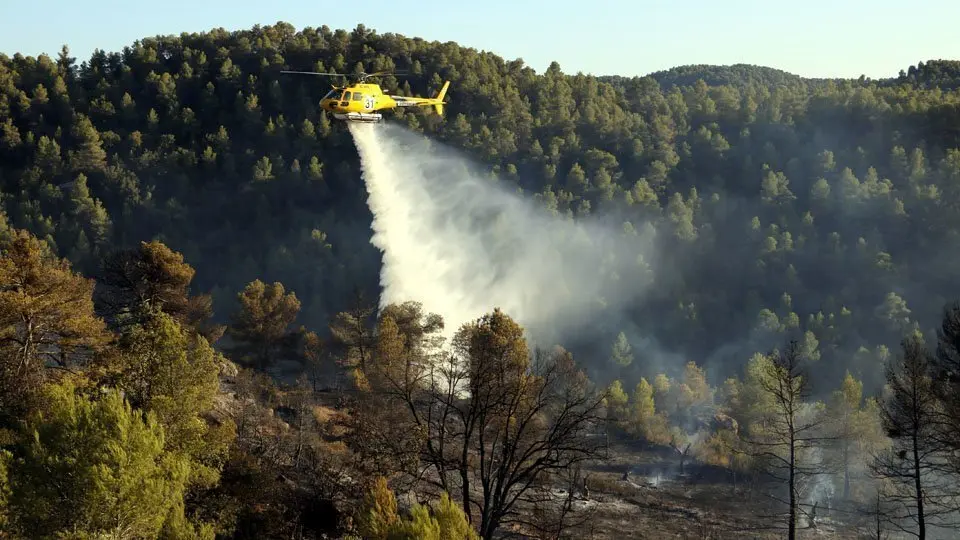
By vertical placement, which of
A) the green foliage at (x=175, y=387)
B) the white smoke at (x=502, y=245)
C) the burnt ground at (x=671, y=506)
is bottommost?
the green foliage at (x=175, y=387)

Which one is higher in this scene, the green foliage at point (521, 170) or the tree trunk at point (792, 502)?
the green foliage at point (521, 170)

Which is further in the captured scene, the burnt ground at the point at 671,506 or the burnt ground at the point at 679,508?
the burnt ground at the point at 679,508

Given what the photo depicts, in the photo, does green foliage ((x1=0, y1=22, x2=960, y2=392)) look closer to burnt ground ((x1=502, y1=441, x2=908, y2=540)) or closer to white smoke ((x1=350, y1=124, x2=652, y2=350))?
white smoke ((x1=350, y1=124, x2=652, y2=350))

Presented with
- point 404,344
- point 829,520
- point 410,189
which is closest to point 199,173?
point 410,189

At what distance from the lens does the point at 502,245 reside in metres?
124

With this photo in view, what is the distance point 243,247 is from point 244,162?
14421 millimetres

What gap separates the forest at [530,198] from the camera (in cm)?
5331

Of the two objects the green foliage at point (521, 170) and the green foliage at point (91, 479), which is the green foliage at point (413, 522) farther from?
the green foliage at point (521, 170)

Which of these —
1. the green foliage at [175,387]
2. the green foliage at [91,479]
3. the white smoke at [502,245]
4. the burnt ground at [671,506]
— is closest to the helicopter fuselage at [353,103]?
the burnt ground at [671,506]

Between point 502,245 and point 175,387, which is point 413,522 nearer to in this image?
point 175,387

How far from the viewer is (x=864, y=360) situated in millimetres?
98375

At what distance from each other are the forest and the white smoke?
109 inches

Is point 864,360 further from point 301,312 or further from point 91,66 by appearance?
point 91,66

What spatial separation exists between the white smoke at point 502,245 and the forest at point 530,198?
276 cm
